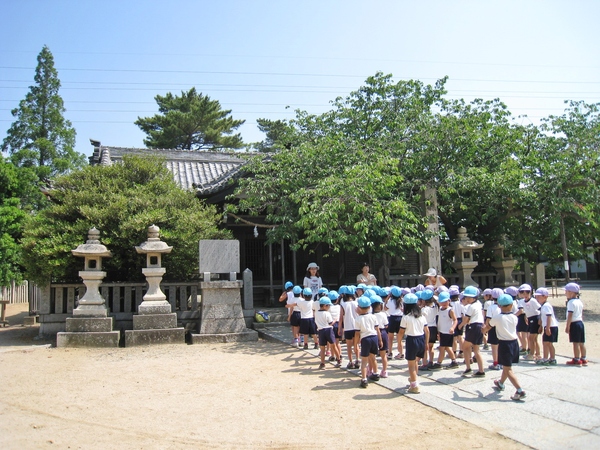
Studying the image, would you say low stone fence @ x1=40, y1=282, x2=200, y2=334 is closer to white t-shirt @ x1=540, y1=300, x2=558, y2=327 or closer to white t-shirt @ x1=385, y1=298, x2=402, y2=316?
white t-shirt @ x1=385, y1=298, x2=402, y2=316

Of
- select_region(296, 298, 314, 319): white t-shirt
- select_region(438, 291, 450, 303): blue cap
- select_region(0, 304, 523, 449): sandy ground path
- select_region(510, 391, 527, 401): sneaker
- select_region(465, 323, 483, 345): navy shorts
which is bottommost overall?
select_region(0, 304, 523, 449): sandy ground path

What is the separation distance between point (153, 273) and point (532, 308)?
27.4ft

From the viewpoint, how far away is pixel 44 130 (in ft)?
101

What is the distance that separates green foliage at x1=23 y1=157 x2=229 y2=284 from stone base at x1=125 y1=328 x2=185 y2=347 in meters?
2.18

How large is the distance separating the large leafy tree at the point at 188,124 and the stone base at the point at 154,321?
23.6m

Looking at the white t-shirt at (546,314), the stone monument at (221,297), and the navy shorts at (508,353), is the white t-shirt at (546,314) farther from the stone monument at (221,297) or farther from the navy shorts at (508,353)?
the stone monument at (221,297)

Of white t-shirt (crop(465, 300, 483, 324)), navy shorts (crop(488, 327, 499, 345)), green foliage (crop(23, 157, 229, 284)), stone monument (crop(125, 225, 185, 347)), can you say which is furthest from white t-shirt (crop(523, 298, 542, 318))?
green foliage (crop(23, 157, 229, 284))

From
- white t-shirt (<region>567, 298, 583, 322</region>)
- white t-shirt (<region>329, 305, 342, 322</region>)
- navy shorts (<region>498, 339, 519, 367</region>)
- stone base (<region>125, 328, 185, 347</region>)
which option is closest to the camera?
navy shorts (<region>498, 339, 519, 367</region>)

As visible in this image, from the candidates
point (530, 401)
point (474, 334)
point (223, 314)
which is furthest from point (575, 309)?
point (223, 314)

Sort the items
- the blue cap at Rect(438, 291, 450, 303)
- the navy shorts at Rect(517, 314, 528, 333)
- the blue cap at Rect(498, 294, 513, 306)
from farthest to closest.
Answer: the navy shorts at Rect(517, 314, 528, 333), the blue cap at Rect(438, 291, 450, 303), the blue cap at Rect(498, 294, 513, 306)

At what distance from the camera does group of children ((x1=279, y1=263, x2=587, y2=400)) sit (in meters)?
6.77

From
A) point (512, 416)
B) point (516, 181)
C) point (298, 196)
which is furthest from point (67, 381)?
point (516, 181)

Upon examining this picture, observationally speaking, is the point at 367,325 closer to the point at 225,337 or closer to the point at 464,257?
the point at 225,337

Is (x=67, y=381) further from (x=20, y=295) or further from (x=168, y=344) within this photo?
(x=20, y=295)
